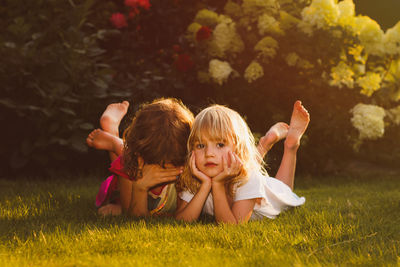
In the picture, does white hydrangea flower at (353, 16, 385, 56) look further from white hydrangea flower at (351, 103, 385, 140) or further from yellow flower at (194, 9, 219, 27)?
yellow flower at (194, 9, 219, 27)

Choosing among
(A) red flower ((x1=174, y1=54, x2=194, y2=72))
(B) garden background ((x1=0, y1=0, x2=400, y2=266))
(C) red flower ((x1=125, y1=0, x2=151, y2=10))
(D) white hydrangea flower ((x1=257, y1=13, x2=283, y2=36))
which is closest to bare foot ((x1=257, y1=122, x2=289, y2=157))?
(B) garden background ((x1=0, y1=0, x2=400, y2=266))

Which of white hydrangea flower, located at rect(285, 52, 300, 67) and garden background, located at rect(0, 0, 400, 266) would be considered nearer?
garden background, located at rect(0, 0, 400, 266)

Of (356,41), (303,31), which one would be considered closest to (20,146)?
(303,31)

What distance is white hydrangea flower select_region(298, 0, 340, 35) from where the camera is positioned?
4555mm

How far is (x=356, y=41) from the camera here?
4.68 metres

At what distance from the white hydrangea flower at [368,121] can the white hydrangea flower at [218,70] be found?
1.33 m

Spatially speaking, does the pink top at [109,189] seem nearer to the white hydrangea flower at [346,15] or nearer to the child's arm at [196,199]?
the child's arm at [196,199]

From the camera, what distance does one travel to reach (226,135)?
2736 mm

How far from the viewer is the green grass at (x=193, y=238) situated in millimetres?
1996

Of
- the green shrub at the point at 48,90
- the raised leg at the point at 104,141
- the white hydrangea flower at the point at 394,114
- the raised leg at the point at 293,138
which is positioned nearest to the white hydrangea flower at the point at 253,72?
the raised leg at the point at 293,138

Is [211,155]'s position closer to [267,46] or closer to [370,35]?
[267,46]

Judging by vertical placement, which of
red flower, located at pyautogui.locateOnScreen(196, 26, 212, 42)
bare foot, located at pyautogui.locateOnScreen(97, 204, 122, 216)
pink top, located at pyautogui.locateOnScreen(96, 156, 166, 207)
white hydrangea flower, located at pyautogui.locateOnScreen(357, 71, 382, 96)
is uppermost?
red flower, located at pyautogui.locateOnScreen(196, 26, 212, 42)

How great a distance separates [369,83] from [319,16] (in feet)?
2.66

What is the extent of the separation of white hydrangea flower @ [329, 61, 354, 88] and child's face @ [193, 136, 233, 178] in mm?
2212
